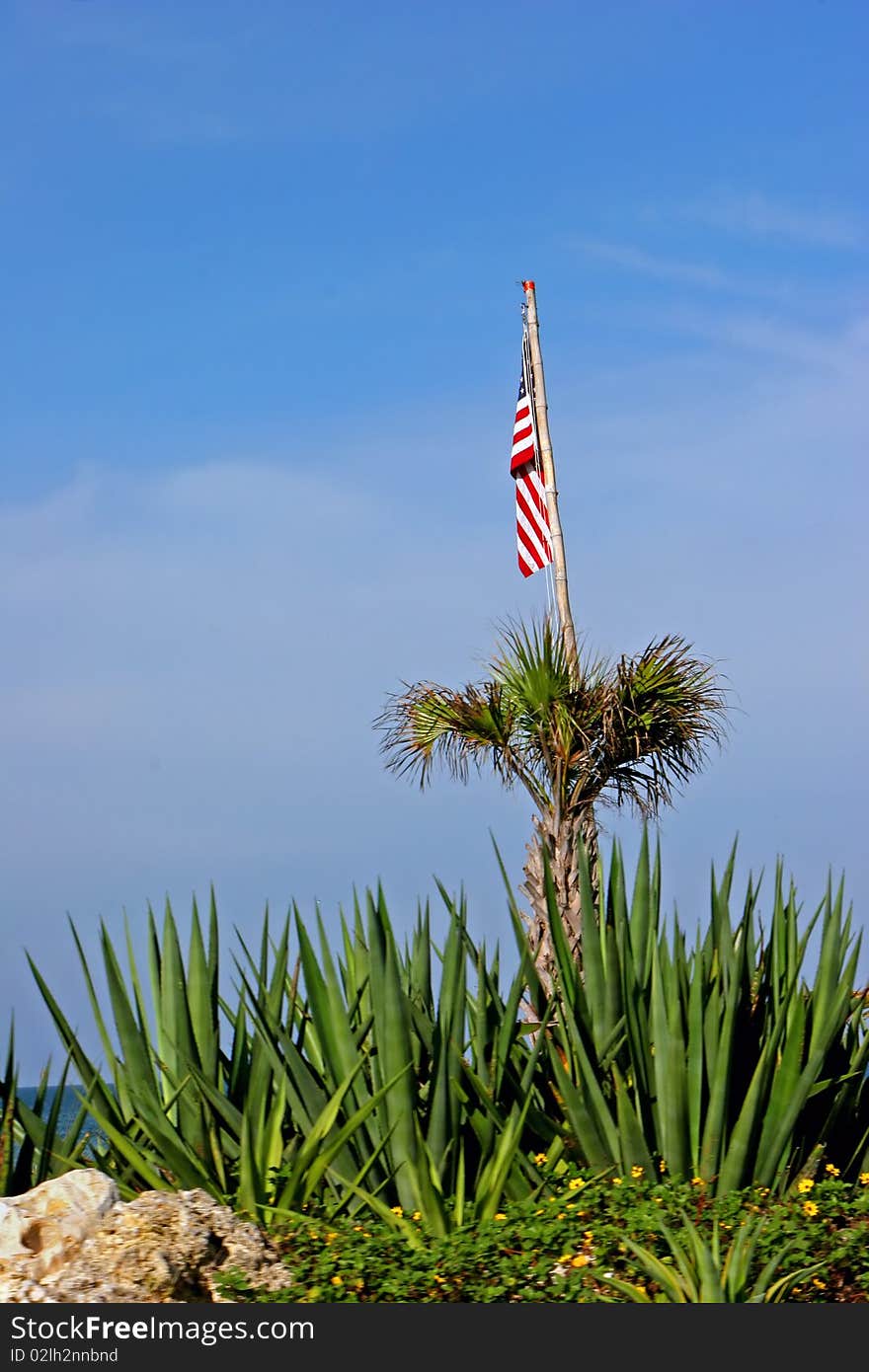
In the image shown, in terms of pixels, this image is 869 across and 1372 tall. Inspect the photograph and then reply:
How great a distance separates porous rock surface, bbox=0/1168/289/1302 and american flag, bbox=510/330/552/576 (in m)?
11.5

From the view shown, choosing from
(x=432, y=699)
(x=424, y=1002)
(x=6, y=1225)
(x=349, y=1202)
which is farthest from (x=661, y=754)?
(x=6, y=1225)

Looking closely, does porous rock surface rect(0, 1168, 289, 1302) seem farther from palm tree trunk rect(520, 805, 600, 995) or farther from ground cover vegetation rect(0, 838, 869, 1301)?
palm tree trunk rect(520, 805, 600, 995)

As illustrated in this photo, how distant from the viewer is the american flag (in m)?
15.8

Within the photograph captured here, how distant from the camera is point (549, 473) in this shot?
1606 centimetres

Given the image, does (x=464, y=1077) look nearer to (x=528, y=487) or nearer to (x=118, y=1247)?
(x=118, y=1247)

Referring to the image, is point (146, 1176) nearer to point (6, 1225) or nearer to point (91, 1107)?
point (91, 1107)

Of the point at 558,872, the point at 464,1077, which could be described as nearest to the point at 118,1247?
the point at 464,1077

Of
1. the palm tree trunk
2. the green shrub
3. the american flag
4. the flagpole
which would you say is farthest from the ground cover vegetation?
the american flag

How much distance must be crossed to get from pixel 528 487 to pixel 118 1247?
1248 cm

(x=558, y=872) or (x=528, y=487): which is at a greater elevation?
(x=528, y=487)

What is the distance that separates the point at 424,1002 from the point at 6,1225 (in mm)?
2123

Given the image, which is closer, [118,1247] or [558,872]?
[118,1247]

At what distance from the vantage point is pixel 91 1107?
5.79 meters

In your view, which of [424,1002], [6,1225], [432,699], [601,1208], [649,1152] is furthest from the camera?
[432,699]
